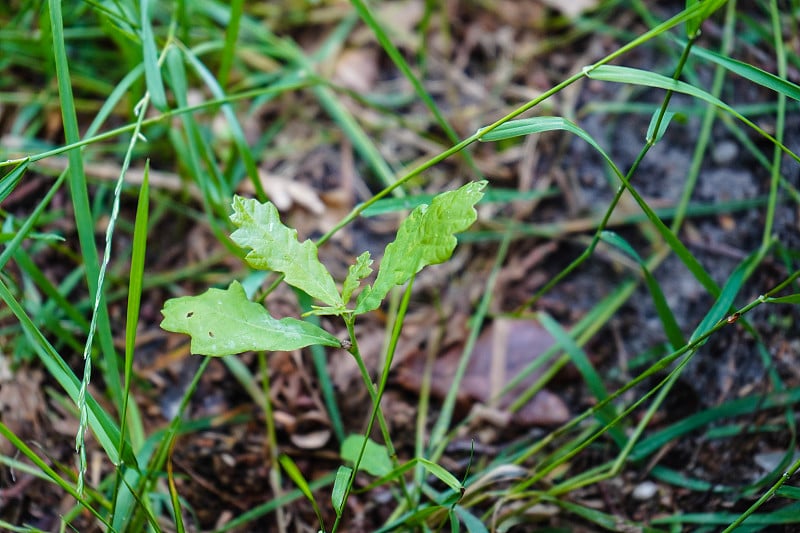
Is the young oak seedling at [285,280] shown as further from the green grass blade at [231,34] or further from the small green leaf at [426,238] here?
the green grass blade at [231,34]

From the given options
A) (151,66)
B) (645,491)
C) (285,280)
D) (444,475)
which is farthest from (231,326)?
(645,491)

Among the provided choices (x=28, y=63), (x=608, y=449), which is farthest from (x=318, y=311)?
(x=28, y=63)

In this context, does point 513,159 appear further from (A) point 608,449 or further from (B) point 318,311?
(B) point 318,311

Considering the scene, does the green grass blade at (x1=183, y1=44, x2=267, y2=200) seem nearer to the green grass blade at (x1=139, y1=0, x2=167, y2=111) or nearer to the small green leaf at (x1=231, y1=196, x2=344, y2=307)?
the green grass blade at (x1=139, y1=0, x2=167, y2=111)

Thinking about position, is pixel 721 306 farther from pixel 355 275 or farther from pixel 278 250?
pixel 278 250

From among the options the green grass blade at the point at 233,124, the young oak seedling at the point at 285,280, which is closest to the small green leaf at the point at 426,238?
the young oak seedling at the point at 285,280

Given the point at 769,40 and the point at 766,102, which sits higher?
the point at 769,40
